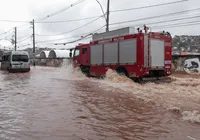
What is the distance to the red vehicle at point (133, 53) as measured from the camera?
50.4 ft

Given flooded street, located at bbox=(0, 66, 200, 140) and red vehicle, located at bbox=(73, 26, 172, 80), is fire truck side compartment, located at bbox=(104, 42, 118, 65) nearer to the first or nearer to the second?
red vehicle, located at bbox=(73, 26, 172, 80)

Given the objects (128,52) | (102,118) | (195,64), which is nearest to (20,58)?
(128,52)

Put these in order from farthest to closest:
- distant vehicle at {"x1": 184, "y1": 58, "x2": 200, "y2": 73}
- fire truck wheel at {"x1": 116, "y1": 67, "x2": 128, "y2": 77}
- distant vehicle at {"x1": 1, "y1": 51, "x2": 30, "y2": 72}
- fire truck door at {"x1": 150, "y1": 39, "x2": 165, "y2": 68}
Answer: distant vehicle at {"x1": 1, "y1": 51, "x2": 30, "y2": 72} < distant vehicle at {"x1": 184, "y1": 58, "x2": 200, "y2": 73} < fire truck wheel at {"x1": 116, "y1": 67, "x2": 128, "y2": 77} < fire truck door at {"x1": 150, "y1": 39, "x2": 165, "y2": 68}

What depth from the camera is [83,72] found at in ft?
70.3

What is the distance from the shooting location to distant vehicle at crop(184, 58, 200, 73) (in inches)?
878

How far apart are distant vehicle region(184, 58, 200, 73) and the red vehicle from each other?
21.0 ft

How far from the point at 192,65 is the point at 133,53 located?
29.9 feet

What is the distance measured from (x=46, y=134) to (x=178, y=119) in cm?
351

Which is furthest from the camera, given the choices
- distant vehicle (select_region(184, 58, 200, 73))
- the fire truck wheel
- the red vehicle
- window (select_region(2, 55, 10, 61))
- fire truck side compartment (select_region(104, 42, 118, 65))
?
window (select_region(2, 55, 10, 61))

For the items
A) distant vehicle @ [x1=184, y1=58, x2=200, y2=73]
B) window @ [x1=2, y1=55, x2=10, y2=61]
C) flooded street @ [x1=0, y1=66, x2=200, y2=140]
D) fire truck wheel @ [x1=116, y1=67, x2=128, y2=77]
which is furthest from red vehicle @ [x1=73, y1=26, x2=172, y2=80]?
window @ [x1=2, y1=55, x2=10, y2=61]

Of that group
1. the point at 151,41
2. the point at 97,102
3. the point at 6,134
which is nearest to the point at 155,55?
the point at 151,41

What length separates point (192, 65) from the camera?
2270 centimetres

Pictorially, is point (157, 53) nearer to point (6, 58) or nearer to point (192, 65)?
point (192, 65)

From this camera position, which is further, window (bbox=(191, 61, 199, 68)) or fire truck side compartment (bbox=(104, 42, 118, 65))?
window (bbox=(191, 61, 199, 68))
